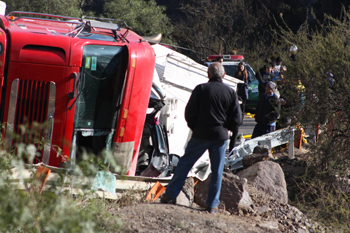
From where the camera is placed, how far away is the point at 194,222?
4.06m

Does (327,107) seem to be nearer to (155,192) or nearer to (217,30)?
(155,192)

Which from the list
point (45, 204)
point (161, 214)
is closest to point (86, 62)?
point (161, 214)

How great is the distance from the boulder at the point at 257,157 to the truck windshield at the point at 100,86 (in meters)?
3.15

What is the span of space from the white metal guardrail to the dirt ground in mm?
1925

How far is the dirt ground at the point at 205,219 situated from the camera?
3885 millimetres

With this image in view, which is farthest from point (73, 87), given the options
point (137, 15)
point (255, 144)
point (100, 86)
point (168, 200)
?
point (137, 15)

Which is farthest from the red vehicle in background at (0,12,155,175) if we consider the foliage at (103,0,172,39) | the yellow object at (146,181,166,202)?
the foliage at (103,0,172,39)

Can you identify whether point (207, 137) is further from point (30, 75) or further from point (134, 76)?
point (30, 75)

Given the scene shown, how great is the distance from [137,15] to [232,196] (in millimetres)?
18755

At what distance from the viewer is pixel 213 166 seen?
4.71m

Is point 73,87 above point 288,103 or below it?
above

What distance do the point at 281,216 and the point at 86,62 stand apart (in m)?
3.23

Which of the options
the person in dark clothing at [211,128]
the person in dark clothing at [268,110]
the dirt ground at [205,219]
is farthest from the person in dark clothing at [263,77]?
the person in dark clothing at [211,128]

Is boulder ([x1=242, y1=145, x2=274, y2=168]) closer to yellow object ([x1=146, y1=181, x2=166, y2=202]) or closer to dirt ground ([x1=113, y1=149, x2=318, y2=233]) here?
dirt ground ([x1=113, y1=149, x2=318, y2=233])
